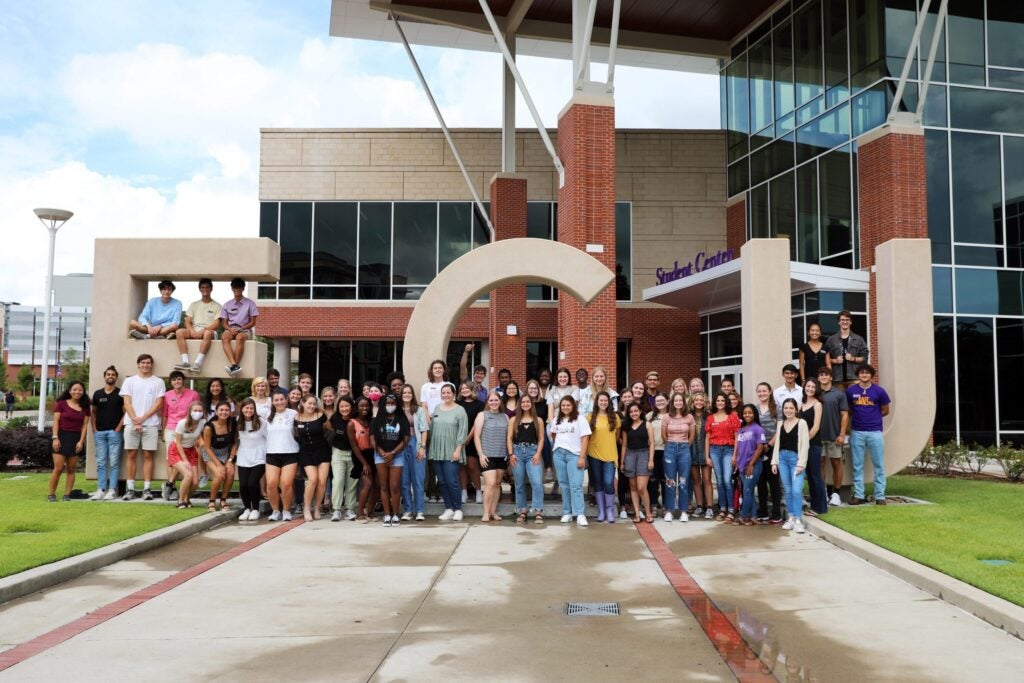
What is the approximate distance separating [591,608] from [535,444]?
4.35 meters

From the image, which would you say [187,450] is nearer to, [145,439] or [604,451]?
[145,439]

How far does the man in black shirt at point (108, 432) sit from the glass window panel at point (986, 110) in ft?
63.4

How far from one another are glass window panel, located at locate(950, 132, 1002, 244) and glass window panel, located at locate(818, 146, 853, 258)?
2.36m

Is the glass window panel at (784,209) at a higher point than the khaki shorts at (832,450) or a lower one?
higher

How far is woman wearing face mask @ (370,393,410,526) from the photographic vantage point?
34.2 ft

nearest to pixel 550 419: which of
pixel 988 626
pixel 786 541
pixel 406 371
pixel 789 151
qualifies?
pixel 406 371

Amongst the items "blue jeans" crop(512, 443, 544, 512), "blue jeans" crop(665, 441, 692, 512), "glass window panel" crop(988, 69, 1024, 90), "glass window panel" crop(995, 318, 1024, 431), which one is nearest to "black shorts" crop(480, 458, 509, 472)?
"blue jeans" crop(512, 443, 544, 512)

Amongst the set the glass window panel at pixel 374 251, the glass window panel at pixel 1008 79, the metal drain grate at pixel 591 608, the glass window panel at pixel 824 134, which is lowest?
the metal drain grate at pixel 591 608

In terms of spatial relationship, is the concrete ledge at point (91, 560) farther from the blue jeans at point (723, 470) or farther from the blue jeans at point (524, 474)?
the blue jeans at point (723, 470)

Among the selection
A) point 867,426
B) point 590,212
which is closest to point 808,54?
point 590,212

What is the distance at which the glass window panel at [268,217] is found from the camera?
27.5m

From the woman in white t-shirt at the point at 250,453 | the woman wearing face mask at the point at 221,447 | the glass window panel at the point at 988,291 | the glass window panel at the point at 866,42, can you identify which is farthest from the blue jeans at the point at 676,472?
the glass window panel at the point at 866,42

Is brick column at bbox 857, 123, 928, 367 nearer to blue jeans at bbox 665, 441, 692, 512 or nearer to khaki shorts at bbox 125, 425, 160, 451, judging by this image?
blue jeans at bbox 665, 441, 692, 512

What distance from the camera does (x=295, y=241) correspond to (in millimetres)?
27469
